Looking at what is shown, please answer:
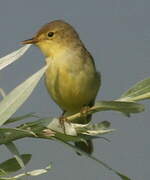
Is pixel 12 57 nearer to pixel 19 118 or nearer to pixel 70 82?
pixel 19 118

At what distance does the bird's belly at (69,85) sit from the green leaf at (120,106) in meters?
0.82

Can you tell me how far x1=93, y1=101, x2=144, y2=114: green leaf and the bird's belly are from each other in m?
0.82

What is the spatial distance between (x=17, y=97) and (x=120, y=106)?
0.15 meters

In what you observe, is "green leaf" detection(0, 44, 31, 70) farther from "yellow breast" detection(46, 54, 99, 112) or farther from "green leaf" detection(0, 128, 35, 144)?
"yellow breast" detection(46, 54, 99, 112)

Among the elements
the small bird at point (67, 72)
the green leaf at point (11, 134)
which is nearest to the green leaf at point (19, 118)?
the green leaf at point (11, 134)

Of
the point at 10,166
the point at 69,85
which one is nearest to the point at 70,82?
the point at 69,85

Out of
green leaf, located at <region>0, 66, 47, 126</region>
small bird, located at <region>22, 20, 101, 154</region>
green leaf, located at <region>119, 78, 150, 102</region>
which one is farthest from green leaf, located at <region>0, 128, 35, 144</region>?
small bird, located at <region>22, 20, 101, 154</region>

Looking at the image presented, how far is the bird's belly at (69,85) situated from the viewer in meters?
1.52

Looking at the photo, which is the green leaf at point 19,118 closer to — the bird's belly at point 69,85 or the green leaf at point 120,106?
the green leaf at point 120,106

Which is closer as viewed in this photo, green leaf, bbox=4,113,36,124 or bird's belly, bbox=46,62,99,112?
green leaf, bbox=4,113,36,124

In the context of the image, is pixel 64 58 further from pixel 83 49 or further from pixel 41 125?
pixel 41 125

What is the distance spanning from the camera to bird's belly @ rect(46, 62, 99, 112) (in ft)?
4.98

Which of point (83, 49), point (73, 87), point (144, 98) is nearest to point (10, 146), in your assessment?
point (144, 98)

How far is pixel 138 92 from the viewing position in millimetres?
703
